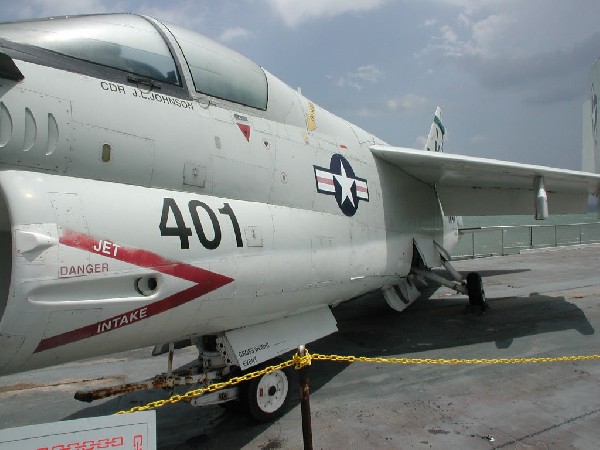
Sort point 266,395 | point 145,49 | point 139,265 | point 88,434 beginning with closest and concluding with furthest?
1. point 88,434
2. point 139,265
3. point 145,49
4. point 266,395

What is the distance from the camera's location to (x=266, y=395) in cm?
463

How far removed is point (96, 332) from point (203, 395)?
1.44 meters

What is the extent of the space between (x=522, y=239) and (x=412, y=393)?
71.7ft

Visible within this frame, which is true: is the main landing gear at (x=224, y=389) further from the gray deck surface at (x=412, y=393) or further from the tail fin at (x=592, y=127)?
the tail fin at (x=592, y=127)

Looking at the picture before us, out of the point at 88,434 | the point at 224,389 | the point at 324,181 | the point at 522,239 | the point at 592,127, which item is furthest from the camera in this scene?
the point at 522,239

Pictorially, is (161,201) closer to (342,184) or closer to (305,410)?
(305,410)

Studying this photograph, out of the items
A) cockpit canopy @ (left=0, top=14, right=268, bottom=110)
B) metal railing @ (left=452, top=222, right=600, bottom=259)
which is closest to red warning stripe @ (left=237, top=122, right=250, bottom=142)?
cockpit canopy @ (left=0, top=14, right=268, bottom=110)

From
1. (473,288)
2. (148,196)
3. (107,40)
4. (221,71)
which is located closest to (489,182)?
(473,288)

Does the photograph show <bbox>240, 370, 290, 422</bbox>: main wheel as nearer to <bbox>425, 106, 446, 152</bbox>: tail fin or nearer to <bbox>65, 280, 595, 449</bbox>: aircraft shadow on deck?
<bbox>65, 280, 595, 449</bbox>: aircraft shadow on deck

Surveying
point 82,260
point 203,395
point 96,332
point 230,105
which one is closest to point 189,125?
point 230,105

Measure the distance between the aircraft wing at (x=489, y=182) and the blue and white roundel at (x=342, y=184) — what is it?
3.12 ft

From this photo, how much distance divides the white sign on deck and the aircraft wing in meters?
5.03

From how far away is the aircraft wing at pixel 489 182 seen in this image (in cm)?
686

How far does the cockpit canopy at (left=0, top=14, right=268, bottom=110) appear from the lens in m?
3.47
